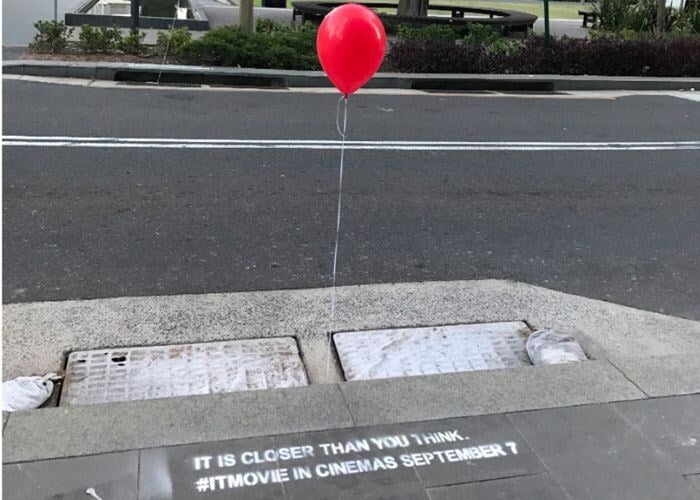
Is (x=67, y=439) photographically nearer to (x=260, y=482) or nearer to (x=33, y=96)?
(x=260, y=482)

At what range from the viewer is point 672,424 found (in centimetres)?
318

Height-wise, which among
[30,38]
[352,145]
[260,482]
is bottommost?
[260,482]

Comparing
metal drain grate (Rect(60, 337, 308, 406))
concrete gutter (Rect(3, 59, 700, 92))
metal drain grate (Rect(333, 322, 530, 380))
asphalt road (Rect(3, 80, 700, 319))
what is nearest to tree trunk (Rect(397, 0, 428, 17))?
concrete gutter (Rect(3, 59, 700, 92))

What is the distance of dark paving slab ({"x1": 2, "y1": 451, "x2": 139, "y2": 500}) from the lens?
255 cm

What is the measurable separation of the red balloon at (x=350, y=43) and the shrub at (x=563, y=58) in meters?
9.26

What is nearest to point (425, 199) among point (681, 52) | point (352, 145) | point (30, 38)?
point (352, 145)

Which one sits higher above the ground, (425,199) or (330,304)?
(425,199)

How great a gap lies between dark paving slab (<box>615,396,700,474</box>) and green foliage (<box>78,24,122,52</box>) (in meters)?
11.1

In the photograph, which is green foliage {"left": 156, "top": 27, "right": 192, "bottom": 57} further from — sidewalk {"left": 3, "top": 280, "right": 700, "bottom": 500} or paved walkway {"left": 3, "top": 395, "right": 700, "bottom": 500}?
paved walkway {"left": 3, "top": 395, "right": 700, "bottom": 500}

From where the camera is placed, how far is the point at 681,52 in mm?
14422

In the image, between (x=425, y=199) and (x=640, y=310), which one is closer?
(x=640, y=310)

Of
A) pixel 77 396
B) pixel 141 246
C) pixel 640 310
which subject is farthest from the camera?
pixel 141 246

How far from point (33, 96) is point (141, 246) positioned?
17.4 ft

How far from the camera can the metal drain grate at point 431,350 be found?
3754 millimetres
